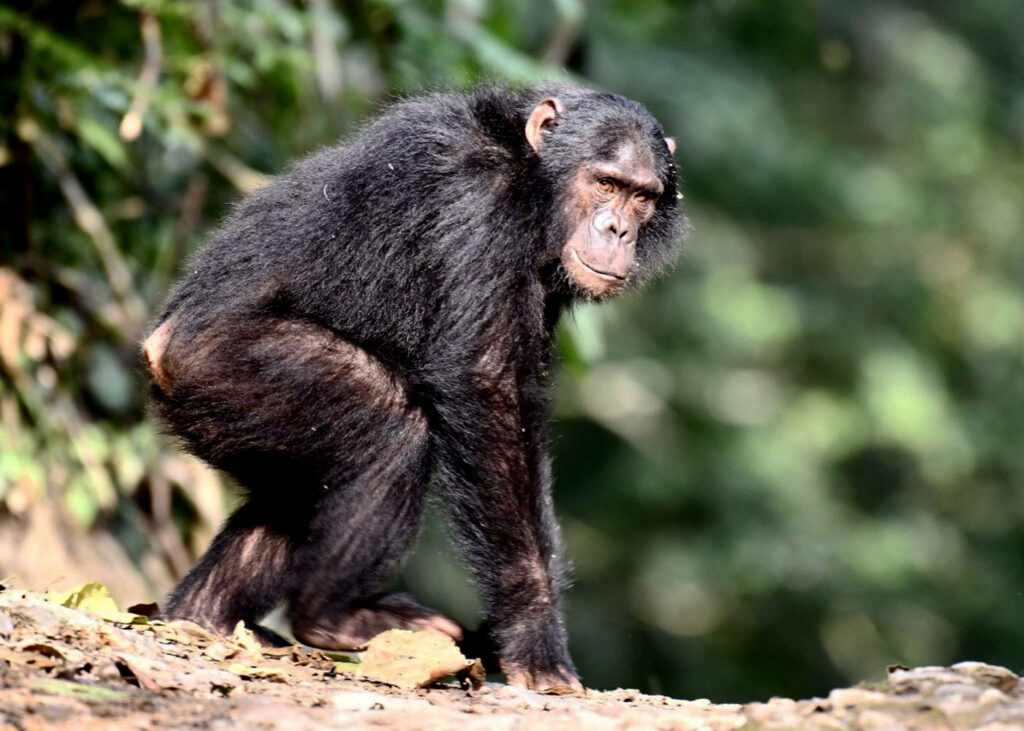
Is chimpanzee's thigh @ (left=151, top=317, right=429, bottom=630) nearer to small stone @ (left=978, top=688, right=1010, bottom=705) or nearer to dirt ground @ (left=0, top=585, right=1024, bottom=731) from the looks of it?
dirt ground @ (left=0, top=585, right=1024, bottom=731)

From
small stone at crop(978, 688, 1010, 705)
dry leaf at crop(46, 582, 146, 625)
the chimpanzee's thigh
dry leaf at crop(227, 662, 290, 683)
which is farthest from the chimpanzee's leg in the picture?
small stone at crop(978, 688, 1010, 705)

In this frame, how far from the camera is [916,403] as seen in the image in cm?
2269

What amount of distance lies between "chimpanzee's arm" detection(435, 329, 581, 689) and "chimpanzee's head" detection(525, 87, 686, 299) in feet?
2.34

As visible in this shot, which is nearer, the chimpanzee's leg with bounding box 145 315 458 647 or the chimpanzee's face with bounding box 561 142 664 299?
the chimpanzee's leg with bounding box 145 315 458 647

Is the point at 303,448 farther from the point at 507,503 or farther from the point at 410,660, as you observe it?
the point at 410,660

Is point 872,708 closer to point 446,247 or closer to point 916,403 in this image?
point 446,247

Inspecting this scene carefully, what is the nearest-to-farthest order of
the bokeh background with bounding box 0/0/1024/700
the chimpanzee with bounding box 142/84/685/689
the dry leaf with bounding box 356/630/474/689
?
the dry leaf with bounding box 356/630/474/689
the chimpanzee with bounding box 142/84/685/689
the bokeh background with bounding box 0/0/1024/700

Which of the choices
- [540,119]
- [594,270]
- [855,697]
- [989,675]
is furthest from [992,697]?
[540,119]

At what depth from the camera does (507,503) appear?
593 cm

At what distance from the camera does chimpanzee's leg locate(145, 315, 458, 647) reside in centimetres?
601

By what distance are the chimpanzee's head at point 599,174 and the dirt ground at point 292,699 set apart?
6.80ft

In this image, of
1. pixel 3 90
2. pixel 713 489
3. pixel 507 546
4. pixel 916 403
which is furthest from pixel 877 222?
pixel 507 546

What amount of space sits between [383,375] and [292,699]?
5.88ft

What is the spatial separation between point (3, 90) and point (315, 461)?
3741 mm
